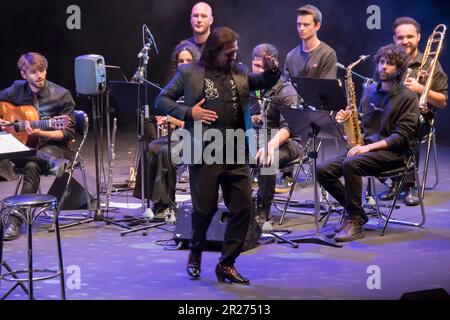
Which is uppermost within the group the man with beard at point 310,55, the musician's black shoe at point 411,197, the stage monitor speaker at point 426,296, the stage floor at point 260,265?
the man with beard at point 310,55

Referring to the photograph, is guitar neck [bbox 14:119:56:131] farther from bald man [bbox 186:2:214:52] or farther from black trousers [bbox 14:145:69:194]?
bald man [bbox 186:2:214:52]

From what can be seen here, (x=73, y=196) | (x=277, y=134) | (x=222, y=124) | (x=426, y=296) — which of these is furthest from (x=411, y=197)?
(x=426, y=296)

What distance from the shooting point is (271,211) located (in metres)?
7.08

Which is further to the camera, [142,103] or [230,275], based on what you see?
[142,103]

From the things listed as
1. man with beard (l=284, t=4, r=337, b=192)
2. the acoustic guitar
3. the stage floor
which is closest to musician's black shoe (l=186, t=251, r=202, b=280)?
the stage floor

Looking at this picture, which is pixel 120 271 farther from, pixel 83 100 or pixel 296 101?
pixel 83 100

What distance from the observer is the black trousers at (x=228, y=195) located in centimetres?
488

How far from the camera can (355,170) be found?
605 centimetres

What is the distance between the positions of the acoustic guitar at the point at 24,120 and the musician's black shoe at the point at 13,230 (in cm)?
75

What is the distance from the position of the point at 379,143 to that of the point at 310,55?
1296 millimetres

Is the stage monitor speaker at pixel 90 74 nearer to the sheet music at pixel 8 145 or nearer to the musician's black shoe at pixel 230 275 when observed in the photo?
the sheet music at pixel 8 145

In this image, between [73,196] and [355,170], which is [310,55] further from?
[73,196]

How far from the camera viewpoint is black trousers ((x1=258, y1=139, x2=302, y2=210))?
6.49 metres

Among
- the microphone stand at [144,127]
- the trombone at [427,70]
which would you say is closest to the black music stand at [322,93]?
the microphone stand at [144,127]
